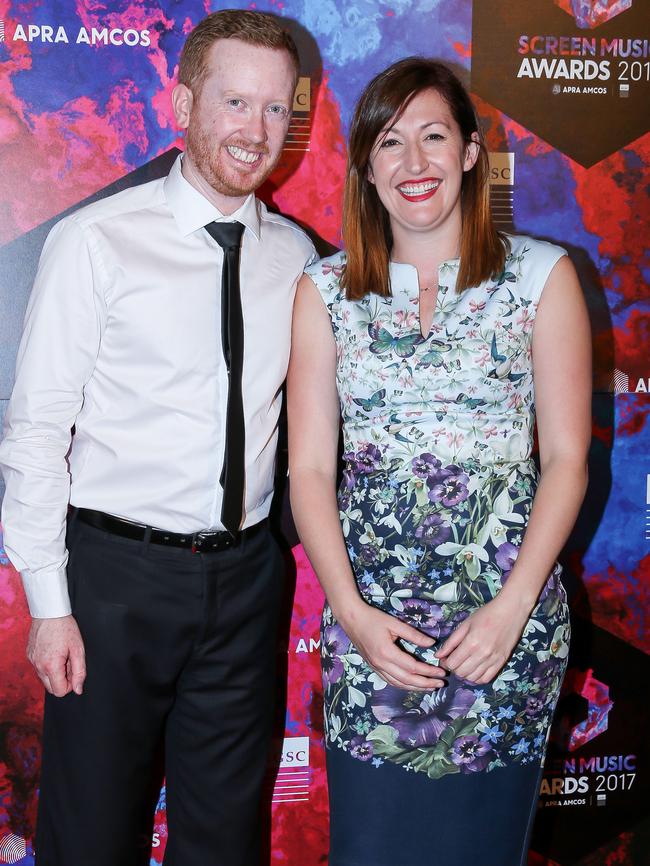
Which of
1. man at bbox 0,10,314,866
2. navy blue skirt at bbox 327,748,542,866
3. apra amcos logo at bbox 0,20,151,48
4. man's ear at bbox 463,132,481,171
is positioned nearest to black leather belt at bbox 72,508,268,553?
man at bbox 0,10,314,866

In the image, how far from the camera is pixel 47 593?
5.66ft

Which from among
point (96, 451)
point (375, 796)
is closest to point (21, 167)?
point (96, 451)

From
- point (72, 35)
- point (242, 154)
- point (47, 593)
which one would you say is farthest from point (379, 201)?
point (47, 593)

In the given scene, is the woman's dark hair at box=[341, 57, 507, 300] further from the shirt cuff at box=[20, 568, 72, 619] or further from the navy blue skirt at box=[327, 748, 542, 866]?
the navy blue skirt at box=[327, 748, 542, 866]

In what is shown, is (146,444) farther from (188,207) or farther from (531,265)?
(531,265)

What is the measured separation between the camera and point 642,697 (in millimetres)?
2568

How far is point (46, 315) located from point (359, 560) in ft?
2.35

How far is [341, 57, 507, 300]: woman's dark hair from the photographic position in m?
1.71

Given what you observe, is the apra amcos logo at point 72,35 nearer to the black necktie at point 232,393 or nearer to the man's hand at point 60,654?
the black necktie at point 232,393

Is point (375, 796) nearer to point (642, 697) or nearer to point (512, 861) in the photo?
point (512, 861)

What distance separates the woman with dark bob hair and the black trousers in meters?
0.21

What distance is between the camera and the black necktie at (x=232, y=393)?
1.77 meters

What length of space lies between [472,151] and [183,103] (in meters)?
0.56

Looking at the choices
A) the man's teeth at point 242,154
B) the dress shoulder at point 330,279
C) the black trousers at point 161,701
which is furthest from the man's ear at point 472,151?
the black trousers at point 161,701
